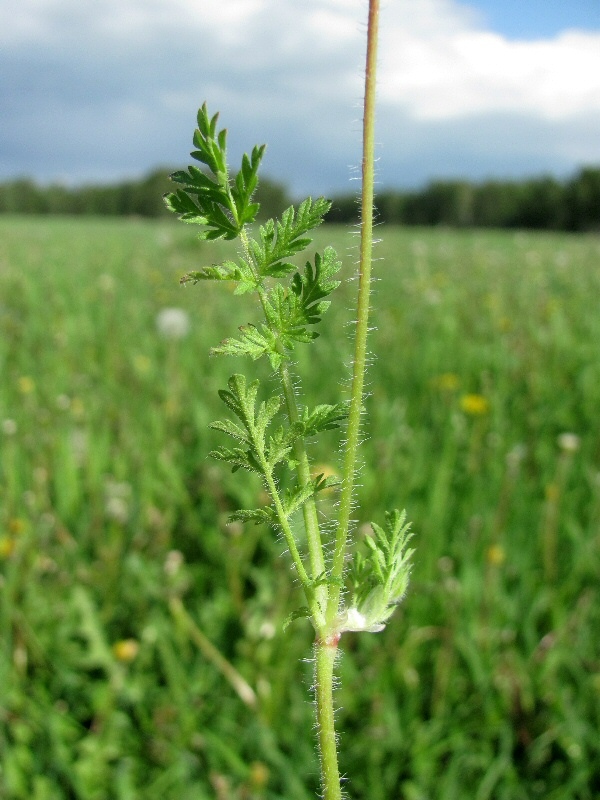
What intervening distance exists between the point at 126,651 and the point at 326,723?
1502mm

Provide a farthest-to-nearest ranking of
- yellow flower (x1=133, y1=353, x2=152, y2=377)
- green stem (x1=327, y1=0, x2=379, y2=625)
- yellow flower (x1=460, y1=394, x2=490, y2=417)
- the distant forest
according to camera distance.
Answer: the distant forest < yellow flower (x1=133, y1=353, x2=152, y2=377) < yellow flower (x1=460, y1=394, x2=490, y2=417) < green stem (x1=327, y1=0, x2=379, y2=625)

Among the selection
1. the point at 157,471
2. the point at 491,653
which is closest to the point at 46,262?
the point at 157,471

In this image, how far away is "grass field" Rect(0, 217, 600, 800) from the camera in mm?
1492

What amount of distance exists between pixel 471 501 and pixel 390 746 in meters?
0.80

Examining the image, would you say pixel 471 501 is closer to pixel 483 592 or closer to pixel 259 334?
pixel 483 592

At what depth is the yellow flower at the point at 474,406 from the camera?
2623 millimetres

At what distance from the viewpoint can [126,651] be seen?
5.60 ft

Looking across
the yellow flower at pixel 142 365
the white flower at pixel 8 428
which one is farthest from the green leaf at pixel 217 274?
the yellow flower at pixel 142 365

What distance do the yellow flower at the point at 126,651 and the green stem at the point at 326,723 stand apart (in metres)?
1.48

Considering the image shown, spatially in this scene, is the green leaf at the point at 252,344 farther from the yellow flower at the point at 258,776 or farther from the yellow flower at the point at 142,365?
the yellow flower at the point at 142,365

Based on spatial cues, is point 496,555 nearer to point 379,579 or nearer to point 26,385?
point 379,579

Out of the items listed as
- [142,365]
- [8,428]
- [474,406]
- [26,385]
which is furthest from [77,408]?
[474,406]

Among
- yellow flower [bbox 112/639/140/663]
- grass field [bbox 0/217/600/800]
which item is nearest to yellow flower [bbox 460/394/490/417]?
grass field [bbox 0/217/600/800]

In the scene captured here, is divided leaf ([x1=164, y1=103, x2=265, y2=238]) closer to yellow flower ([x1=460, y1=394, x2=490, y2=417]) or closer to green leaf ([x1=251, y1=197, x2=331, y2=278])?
green leaf ([x1=251, y1=197, x2=331, y2=278])
